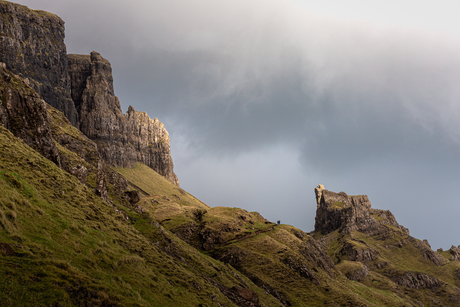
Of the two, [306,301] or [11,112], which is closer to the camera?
[11,112]

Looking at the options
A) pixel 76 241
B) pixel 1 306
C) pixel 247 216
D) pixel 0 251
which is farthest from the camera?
pixel 247 216

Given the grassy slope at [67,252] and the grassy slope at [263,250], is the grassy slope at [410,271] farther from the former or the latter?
the grassy slope at [67,252]

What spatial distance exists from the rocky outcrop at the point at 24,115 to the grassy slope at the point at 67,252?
22.9ft

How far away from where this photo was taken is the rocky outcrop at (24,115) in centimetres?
4456

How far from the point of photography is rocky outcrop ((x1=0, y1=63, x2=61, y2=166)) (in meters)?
44.6

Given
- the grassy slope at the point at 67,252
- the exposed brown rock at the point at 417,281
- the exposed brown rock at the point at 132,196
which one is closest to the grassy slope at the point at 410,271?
the exposed brown rock at the point at 417,281

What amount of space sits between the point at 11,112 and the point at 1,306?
4196cm

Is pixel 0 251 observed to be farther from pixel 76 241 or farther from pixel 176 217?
pixel 176 217

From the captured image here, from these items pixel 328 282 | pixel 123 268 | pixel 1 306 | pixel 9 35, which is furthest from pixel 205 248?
pixel 9 35

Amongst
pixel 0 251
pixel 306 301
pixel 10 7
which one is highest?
pixel 10 7

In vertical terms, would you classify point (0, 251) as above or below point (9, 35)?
below

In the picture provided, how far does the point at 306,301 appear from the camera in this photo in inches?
2714

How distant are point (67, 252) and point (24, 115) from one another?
114ft

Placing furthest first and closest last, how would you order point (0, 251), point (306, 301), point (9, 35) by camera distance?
point (9, 35) < point (306, 301) < point (0, 251)
